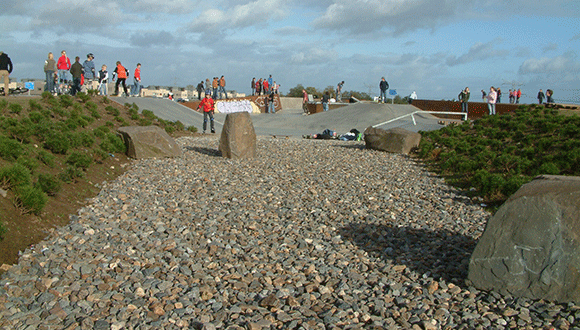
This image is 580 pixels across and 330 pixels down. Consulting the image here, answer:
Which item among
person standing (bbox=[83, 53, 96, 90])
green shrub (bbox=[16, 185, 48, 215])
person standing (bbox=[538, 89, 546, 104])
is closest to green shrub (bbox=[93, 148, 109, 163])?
green shrub (bbox=[16, 185, 48, 215])

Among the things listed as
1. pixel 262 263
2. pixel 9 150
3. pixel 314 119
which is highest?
pixel 9 150

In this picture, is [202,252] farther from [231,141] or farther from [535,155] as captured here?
[535,155]

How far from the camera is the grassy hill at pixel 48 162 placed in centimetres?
675

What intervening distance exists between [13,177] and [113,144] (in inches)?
219

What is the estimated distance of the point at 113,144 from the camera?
12867 millimetres

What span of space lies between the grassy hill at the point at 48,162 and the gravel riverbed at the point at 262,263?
31 centimetres

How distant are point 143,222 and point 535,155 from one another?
35.1ft

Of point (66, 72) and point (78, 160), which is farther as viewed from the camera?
point (66, 72)

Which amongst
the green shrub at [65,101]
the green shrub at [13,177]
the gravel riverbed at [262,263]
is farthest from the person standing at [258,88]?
the green shrub at [13,177]

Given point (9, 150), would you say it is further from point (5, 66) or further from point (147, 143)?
point (5, 66)

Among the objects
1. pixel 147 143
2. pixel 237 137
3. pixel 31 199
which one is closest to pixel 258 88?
pixel 237 137

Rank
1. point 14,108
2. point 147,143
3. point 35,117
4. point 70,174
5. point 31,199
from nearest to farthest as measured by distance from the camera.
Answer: point 31,199, point 70,174, point 35,117, point 14,108, point 147,143

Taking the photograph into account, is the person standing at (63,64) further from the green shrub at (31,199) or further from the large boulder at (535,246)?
the large boulder at (535,246)

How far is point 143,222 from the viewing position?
25.0 feet
